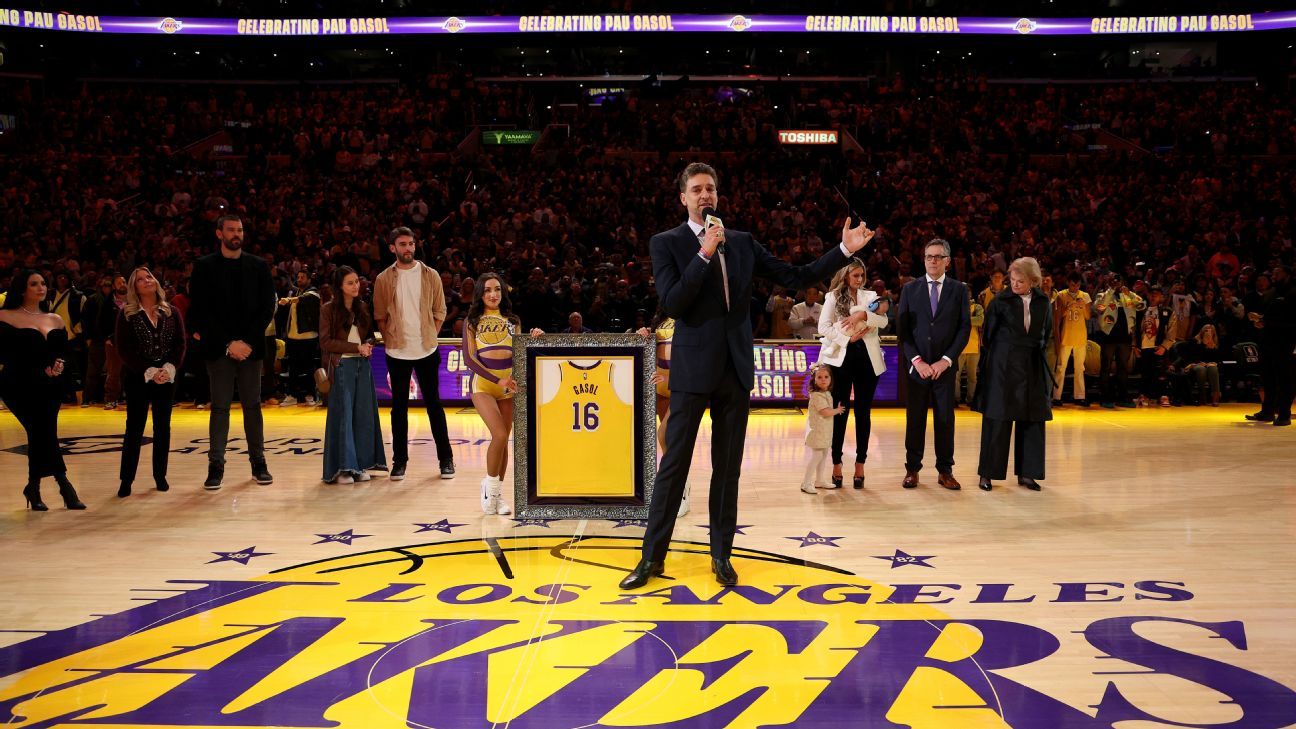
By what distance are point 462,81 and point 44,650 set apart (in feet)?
85.3

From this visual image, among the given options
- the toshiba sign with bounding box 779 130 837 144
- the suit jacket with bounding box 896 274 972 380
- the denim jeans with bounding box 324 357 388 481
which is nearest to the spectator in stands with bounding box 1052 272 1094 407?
the suit jacket with bounding box 896 274 972 380

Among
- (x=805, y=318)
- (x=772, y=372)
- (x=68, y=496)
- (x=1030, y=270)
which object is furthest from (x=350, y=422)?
(x=805, y=318)

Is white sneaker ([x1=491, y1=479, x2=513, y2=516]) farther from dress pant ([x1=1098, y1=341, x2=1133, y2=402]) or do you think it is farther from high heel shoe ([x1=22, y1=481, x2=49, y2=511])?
dress pant ([x1=1098, y1=341, x2=1133, y2=402])

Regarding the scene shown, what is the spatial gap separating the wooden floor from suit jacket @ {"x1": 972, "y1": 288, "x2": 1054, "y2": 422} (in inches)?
23.3

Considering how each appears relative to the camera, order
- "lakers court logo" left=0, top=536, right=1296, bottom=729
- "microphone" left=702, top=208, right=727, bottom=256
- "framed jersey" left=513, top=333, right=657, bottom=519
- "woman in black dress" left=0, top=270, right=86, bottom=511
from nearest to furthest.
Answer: "lakers court logo" left=0, top=536, right=1296, bottom=729, "microphone" left=702, top=208, right=727, bottom=256, "framed jersey" left=513, top=333, right=657, bottom=519, "woman in black dress" left=0, top=270, right=86, bottom=511

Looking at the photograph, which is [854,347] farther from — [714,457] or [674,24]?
[674,24]

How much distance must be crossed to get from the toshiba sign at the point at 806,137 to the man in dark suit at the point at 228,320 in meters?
18.6

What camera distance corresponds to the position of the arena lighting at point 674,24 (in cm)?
3009

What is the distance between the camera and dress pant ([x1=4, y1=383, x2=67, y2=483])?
6.32 meters

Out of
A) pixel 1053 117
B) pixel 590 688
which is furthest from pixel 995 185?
pixel 590 688

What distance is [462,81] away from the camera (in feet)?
91.7

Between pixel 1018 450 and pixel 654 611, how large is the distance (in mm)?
4098

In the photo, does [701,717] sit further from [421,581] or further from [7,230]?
[7,230]

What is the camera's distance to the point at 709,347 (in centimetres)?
441
